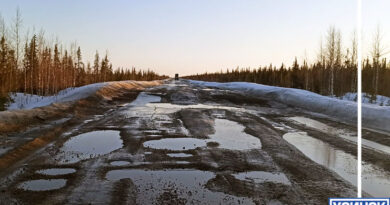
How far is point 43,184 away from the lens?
4.69 metres

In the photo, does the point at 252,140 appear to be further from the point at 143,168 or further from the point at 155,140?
the point at 143,168

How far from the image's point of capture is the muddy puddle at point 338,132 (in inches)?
Answer: 305

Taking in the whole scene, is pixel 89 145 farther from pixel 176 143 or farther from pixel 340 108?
pixel 340 108

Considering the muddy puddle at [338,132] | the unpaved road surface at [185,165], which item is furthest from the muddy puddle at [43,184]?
the muddy puddle at [338,132]

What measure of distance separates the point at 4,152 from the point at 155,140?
10.5ft

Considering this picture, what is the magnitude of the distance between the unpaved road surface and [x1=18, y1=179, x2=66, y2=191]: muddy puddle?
0.05 feet

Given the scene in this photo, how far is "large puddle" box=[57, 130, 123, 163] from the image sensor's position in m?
6.33

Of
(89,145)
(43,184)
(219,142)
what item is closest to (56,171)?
(43,184)

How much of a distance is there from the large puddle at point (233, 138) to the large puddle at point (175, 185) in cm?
228

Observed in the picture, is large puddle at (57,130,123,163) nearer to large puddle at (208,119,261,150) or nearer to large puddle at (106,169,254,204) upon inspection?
large puddle at (106,169,254,204)

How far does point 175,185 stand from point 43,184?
190cm

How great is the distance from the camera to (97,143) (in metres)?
7.62

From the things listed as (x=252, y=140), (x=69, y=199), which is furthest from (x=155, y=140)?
(x=69, y=199)

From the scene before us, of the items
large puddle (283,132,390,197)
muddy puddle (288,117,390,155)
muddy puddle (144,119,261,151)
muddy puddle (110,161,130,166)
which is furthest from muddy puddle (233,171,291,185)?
muddy puddle (288,117,390,155)
